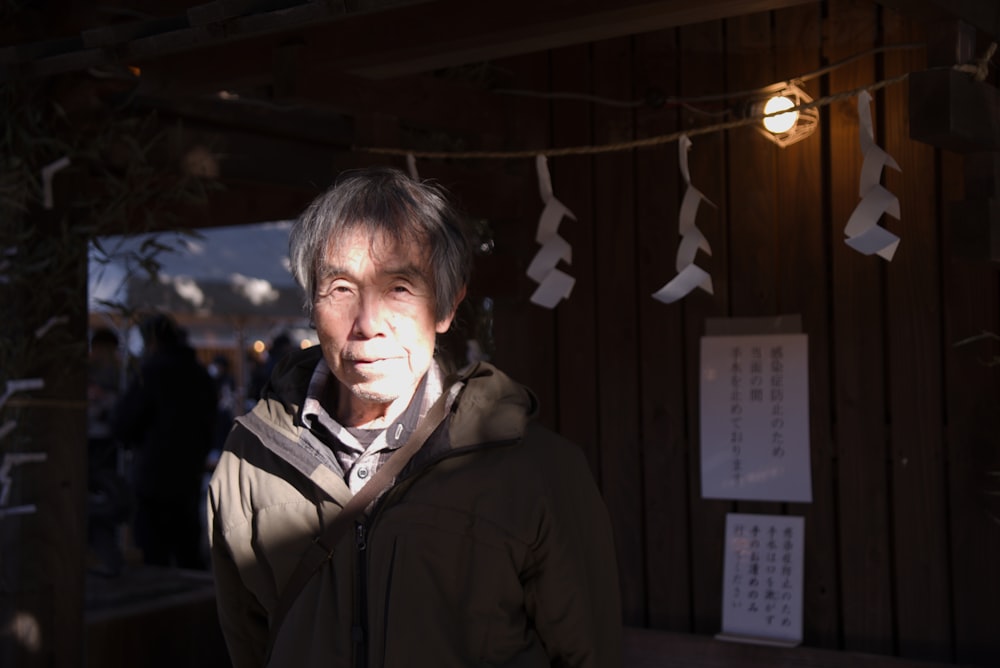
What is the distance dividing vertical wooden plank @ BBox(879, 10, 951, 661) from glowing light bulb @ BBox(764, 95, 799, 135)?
0.26 metres

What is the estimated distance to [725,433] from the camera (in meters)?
3.17

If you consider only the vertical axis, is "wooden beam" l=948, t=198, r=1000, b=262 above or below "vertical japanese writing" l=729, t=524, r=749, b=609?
above

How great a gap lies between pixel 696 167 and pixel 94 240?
6.08ft

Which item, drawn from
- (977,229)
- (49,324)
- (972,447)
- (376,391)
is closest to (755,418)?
(972,447)

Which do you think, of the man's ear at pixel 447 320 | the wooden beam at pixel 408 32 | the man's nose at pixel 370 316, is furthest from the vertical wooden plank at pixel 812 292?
the man's nose at pixel 370 316

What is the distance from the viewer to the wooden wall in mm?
2822

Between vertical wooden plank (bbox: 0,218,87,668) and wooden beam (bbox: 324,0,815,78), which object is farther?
vertical wooden plank (bbox: 0,218,87,668)

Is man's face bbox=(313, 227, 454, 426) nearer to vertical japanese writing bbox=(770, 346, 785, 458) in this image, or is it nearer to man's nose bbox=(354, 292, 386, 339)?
man's nose bbox=(354, 292, 386, 339)

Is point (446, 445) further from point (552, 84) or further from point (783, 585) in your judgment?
point (552, 84)

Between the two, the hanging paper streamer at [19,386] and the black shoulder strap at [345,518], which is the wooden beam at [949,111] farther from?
the hanging paper streamer at [19,386]

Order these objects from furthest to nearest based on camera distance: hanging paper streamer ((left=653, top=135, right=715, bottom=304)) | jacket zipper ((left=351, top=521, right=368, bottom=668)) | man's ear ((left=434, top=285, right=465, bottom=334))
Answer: hanging paper streamer ((left=653, top=135, right=715, bottom=304))
man's ear ((left=434, top=285, right=465, bottom=334))
jacket zipper ((left=351, top=521, right=368, bottom=668))

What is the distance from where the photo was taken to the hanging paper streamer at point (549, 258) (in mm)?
2992

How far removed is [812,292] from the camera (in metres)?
3.04

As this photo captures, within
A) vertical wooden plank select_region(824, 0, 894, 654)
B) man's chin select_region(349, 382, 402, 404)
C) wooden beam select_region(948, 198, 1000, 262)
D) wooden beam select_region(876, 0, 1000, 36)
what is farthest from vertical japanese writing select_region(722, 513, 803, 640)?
man's chin select_region(349, 382, 402, 404)
